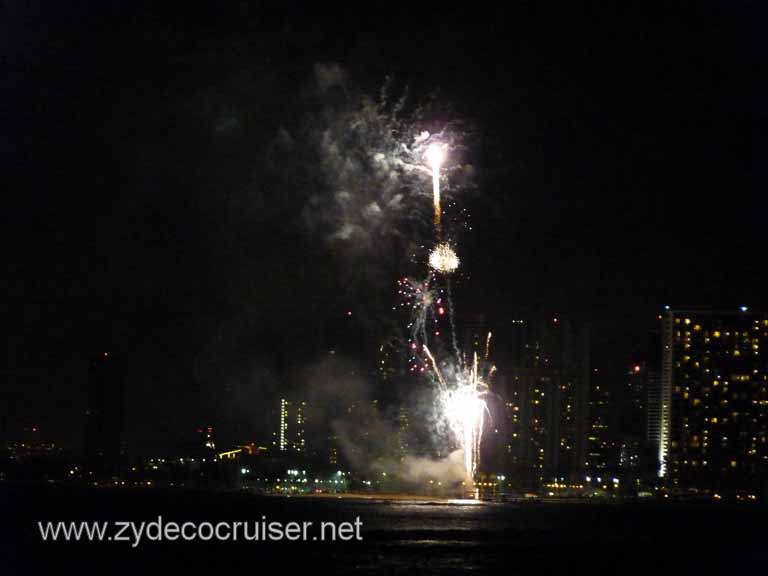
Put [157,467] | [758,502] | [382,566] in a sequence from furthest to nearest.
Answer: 1. [157,467]
2. [758,502]
3. [382,566]

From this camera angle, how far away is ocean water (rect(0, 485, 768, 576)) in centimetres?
5900

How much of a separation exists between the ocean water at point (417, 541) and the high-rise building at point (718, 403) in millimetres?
4000

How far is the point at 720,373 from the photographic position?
11944 cm

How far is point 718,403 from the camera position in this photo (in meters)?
120

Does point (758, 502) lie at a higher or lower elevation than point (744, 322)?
lower

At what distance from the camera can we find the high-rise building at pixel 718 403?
118m

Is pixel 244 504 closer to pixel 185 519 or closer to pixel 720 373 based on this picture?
pixel 185 519

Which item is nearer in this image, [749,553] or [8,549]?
[8,549]

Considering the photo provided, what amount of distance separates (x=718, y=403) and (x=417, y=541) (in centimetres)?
→ 5583

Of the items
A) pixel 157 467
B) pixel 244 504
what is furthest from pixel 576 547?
pixel 157 467

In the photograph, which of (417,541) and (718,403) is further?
(718,403)

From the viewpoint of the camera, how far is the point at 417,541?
72.1 metres

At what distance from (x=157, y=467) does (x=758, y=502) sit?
6591 cm

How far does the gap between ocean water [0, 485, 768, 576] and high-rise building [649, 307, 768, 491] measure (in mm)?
4000
